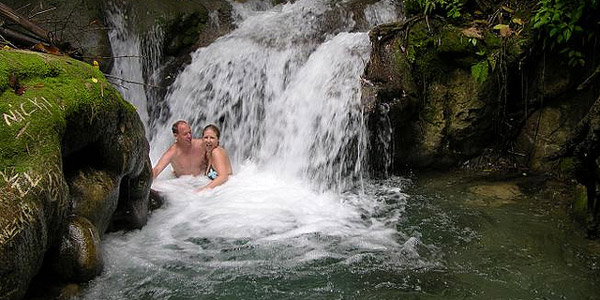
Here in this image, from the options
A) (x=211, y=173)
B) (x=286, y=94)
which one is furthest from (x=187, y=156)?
(x=286, y=94)

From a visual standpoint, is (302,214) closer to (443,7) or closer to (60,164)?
(60,164)

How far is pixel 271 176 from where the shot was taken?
707cm

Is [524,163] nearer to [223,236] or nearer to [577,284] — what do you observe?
[577,284]

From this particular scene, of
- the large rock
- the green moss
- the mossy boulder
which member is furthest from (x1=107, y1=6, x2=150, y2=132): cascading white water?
the green moss

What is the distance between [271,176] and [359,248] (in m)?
2.64

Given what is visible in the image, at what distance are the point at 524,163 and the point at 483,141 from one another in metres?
0.60

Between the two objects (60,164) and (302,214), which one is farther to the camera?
(302,214)

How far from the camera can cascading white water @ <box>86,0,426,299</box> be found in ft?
14.4

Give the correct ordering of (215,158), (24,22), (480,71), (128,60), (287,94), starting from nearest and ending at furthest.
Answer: (24,22) → (480,71) → (215,158) → (287,94) → (128,60)

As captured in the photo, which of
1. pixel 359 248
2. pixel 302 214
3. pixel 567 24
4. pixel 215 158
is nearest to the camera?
pixel 359 248

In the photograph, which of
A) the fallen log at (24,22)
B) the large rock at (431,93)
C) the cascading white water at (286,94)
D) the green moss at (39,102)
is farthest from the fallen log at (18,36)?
the large rock at (431,93)

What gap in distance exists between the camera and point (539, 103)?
6832 millimetres

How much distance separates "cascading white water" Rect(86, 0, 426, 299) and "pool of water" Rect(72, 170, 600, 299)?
2 cm

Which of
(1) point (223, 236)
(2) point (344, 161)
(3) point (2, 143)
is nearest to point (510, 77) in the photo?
(2) point (344, 161)
